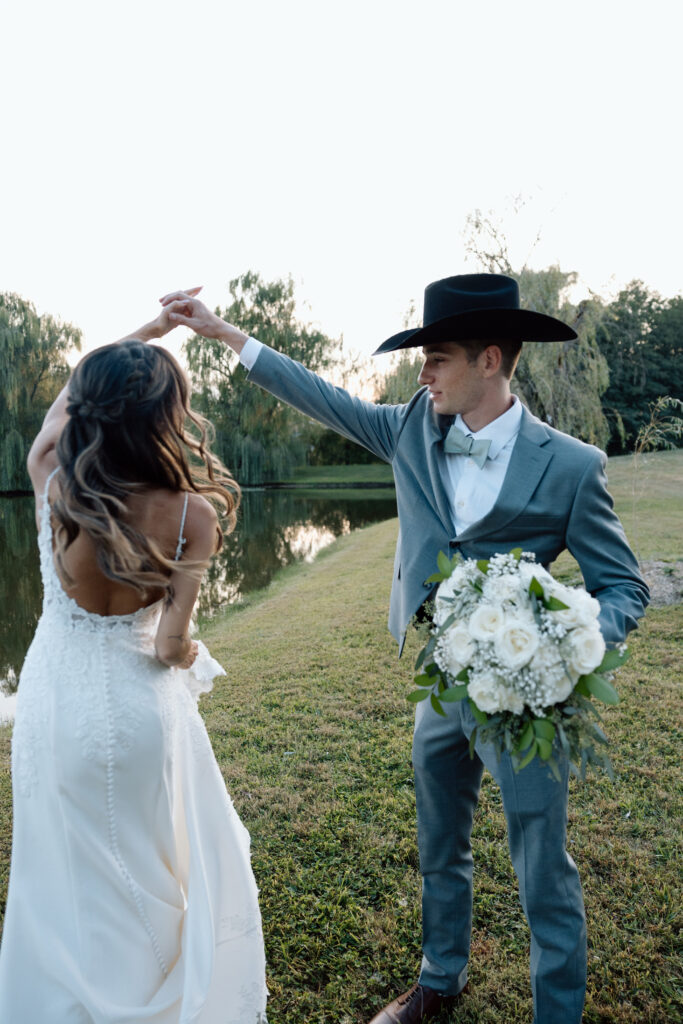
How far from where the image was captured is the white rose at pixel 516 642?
5.19 feet

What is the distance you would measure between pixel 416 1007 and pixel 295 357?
2614 cm

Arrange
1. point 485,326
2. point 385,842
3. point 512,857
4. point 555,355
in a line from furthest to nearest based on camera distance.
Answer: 1. point 555,355
2. point 385,842
3. point 485,326
4. point 512,857

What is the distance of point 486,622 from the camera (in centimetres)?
167

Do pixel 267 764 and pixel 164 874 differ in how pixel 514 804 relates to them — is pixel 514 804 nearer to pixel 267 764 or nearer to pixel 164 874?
pixel 164 874

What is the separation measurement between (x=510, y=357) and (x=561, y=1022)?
2.08 metres

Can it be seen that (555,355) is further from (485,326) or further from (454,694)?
(454,694)

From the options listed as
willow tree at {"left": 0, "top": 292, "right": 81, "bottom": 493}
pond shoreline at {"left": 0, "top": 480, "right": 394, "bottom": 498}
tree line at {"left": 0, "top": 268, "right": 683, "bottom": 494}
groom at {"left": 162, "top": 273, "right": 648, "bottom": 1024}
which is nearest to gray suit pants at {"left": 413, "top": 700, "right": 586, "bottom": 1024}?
groom at {"left": 162, "top": 273, "right": 648, "bottom": 1024}

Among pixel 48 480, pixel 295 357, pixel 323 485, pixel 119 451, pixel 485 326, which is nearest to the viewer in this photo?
pixel 119 451

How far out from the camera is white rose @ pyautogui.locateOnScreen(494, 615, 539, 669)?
5.19ft

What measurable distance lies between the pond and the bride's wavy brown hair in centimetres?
645

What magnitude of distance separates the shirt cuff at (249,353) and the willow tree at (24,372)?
22.3 metres

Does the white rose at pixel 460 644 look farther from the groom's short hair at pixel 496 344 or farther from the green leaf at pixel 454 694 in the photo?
the groom's short hair at pixel 496 344

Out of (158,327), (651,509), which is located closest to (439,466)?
(158,327)

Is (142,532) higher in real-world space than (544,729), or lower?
higher
